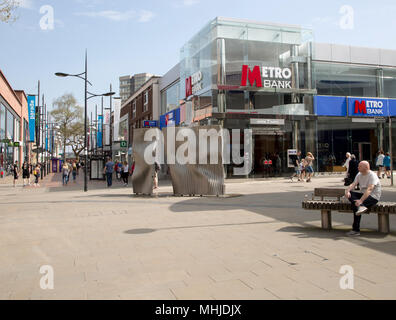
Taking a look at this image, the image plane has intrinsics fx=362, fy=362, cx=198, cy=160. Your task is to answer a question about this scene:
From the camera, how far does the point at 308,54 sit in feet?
90.3

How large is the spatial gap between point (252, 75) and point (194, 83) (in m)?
4.54

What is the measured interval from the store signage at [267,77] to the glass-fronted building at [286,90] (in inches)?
2.7

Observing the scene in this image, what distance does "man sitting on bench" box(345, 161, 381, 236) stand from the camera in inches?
264

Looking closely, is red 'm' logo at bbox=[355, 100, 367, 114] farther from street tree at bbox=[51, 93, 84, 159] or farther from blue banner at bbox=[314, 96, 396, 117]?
street tree at bbox=[51, 93, 84, 159]

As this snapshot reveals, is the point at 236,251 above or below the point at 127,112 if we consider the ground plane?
below

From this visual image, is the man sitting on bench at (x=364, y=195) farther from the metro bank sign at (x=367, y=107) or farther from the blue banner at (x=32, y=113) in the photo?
the blue banner at (x=32, y=113)

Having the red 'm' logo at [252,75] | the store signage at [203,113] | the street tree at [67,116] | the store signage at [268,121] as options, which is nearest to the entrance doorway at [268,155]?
the store signage at [268,121]

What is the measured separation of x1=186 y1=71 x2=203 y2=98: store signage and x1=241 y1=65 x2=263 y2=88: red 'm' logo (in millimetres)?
3143

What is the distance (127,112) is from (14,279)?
177 feet

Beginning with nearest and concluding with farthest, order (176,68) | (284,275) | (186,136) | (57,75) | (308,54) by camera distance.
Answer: (284,275) < (186,136) < (57,75) < (308,54) < (176,68)

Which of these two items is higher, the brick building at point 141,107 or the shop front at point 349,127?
the brick building at point 141,107

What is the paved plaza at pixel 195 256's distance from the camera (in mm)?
4102
